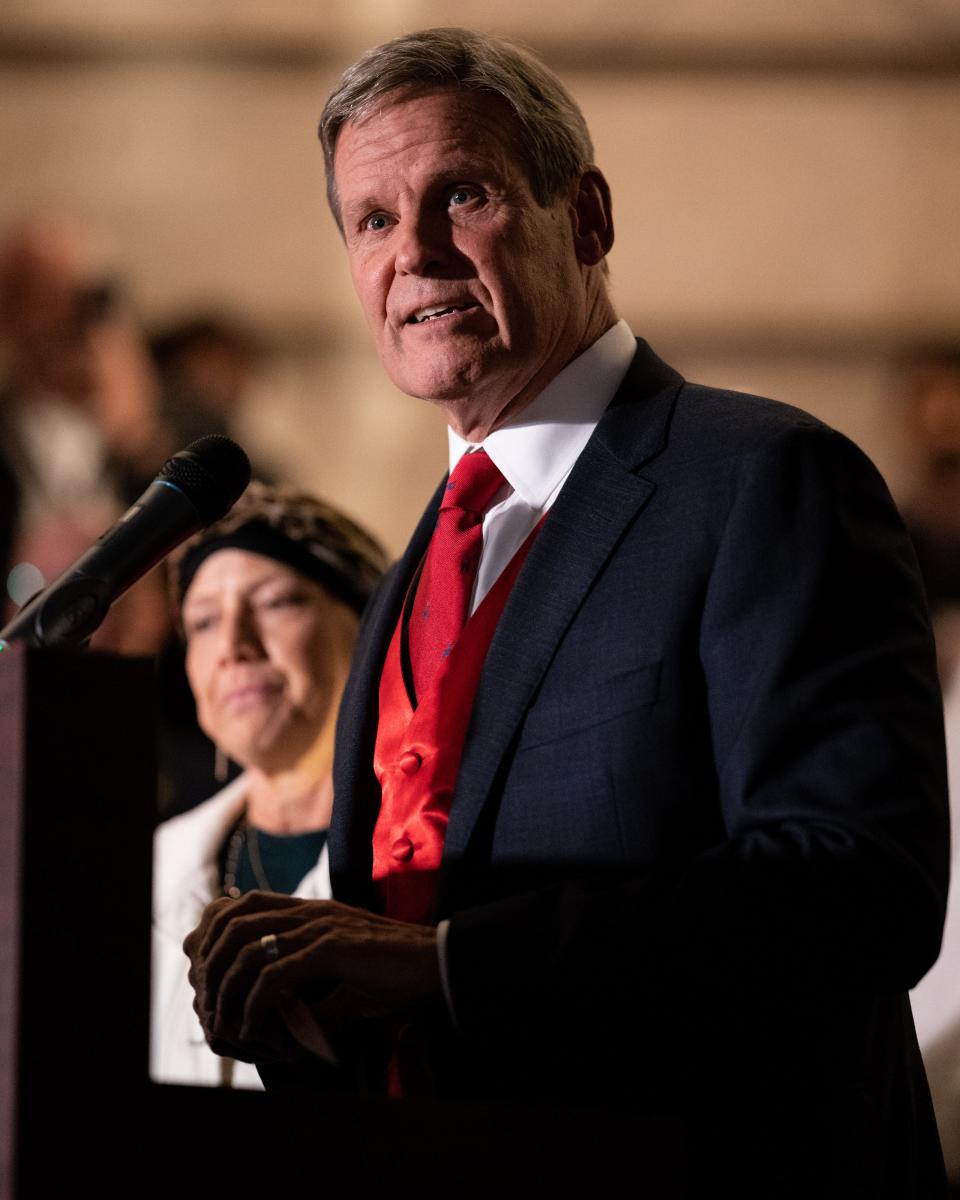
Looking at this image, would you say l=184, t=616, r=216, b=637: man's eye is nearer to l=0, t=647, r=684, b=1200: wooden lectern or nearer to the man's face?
the man's face

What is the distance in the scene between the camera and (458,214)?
210 cm

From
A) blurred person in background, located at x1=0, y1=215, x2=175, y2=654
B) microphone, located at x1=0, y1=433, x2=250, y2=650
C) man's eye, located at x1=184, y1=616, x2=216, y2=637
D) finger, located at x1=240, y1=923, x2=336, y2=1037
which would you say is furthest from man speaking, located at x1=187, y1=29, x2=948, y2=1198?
blurred person in background, located at x1=0, y1=215, x2=175, y2=654

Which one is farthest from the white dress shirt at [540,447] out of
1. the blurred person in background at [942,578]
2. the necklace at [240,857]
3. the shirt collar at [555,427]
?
the necklace at [240,857]

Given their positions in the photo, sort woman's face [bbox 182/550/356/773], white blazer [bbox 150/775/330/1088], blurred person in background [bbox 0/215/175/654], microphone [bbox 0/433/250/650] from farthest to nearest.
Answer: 1. blurred person in background [bbox 0/215/175/654]
2. woman's face [bbox 182/550/356/773]
3. white blazer [bbox 150/775/330/1088]
4. microphone [bbox 0/433/250/650]

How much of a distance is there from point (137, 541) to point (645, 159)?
7470 mm

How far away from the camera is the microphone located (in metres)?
1.54

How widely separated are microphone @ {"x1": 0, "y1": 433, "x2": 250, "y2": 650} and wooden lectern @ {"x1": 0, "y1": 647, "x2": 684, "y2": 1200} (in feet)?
0.48

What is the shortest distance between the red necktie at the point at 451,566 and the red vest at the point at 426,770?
3cm

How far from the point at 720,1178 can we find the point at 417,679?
0.65 metres

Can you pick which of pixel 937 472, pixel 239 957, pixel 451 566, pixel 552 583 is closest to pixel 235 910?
pixel 239 957

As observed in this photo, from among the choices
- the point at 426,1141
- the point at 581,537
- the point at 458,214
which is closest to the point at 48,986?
the point at 426,1141

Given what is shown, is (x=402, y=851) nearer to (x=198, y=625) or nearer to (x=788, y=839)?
(x=788, y=839)

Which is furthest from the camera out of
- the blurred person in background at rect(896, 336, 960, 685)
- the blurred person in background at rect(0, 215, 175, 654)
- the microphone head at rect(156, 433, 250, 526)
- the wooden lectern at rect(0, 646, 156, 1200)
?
the blurred person in background at rect(0, 215, 175, 654)

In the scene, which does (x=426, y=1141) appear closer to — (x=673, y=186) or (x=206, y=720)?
(x=206, y=720)
